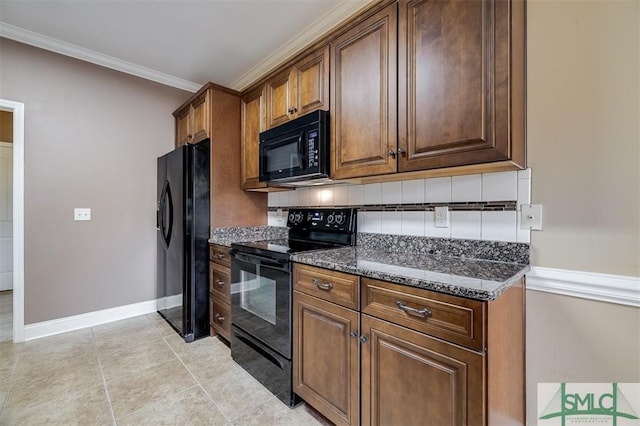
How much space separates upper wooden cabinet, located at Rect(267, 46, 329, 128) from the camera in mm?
1843

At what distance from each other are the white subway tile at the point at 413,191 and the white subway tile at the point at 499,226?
37cm

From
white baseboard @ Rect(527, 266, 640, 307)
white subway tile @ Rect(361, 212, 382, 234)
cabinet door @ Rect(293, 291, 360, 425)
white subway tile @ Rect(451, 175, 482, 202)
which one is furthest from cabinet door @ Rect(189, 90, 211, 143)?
white baseboard @ Rect(527, 266, 640, 307)

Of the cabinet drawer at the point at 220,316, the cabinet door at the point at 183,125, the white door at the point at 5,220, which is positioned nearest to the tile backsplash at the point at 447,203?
the cabinet drawer at the point at 220,316

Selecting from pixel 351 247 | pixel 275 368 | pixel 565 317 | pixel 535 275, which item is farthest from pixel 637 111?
pixel 275 368

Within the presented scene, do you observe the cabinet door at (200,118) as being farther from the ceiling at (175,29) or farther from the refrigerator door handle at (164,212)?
the refrigerator door handle at (164,212)

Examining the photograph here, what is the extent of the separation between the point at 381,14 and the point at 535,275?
1.49m

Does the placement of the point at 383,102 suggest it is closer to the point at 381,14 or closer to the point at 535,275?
the point at 381,14

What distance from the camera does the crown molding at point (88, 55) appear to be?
7.64 ft

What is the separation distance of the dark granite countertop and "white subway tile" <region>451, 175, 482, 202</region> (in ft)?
1.07

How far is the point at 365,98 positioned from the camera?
1603 mm

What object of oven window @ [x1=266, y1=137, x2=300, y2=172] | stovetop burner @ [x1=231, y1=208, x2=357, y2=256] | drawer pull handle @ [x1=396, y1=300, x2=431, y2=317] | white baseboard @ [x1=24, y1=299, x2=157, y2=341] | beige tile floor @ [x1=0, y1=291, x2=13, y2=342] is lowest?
beige tile floor @ [x1=0, y1=291, x2=13, y2=342]

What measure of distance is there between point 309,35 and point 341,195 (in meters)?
1.31

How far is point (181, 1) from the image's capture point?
1.95 m

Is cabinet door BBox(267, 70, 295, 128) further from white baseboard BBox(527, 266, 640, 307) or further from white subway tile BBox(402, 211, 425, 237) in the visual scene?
white baseboard BBox(527, 266, 640, 307)
